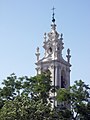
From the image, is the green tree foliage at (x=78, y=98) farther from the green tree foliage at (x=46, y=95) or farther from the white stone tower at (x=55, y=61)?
the white stone tower at (x=55, y=61)

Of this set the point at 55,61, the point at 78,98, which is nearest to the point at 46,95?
the point at 78,98

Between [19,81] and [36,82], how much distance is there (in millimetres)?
2014

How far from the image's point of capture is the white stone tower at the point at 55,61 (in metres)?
58.4

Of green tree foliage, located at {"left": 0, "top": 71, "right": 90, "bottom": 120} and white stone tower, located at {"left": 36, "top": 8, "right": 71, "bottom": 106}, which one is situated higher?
white stone tower, located at {"left": 36, "top": 8, "right": 71, "bottom": 106}

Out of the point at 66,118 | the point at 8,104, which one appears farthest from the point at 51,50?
the point at 8,104

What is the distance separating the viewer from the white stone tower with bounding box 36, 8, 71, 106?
58.4 metres

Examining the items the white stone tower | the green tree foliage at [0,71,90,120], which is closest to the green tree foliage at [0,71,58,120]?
the green tree foliage at [0,71,90,120]

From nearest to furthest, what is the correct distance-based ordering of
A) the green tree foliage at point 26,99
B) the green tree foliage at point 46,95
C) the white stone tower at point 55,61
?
the green tree foliage at point 26,99, the green tree foliage at point 46,95, the white stone tower at point 55,61

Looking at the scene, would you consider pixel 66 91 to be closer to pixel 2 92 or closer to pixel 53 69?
pixel 2 92

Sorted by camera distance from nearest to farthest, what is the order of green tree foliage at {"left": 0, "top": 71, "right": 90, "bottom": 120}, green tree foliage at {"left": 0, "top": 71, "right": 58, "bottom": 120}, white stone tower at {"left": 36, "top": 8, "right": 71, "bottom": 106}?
1. green tree foliage at {"left": 0, "top": 71, "right": 58, "bottom": 120}
2. green tree foliage at {"left": 0, "top": 71, "right": 90, "bottom": 120}
3. white stone tower at {"left": 36, "top": 8, "right": 71, "bottom": 106}

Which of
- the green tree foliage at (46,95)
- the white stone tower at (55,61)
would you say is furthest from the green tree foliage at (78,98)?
the white stone tower at (55,61)

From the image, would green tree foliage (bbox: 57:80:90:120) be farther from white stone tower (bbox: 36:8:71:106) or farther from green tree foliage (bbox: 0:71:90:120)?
white stone tower (bbox: 36:8:71:106)

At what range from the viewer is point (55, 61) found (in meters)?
58.7

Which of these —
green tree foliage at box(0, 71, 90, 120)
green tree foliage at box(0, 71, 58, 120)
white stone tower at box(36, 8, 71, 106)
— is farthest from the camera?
white stone tower at box(36, 8, 71, 106)
